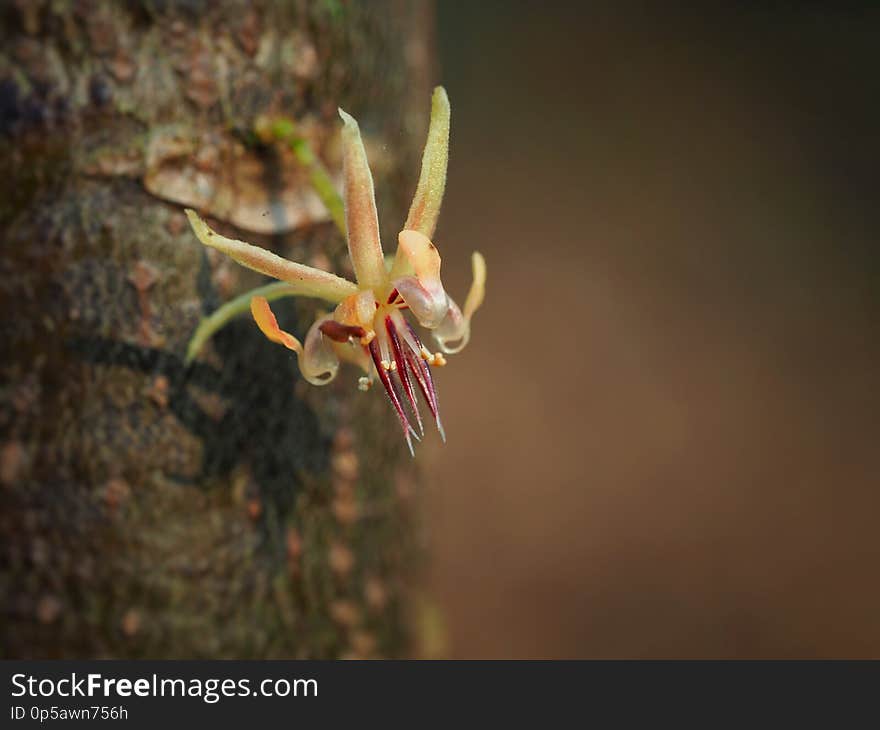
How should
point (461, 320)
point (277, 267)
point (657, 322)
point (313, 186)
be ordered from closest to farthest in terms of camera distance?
1. point (277, 267)
2. point (461, 320)
3. point (313, 186)
4. point (657, 322)

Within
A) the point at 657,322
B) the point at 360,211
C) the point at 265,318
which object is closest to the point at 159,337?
the point at 265,318

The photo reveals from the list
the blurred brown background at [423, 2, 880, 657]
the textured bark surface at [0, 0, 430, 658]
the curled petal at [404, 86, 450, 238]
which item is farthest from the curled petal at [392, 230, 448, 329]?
the blurred brown background at [423, 2, 880, 657]

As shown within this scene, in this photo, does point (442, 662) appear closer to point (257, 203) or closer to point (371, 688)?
point (371, 688)

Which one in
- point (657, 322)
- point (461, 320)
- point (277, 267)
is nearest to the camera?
point (277, 267)

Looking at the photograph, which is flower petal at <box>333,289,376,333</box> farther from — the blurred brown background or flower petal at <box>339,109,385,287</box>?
the blurred brown background

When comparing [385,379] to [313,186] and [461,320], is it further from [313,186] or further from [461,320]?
[313,186]

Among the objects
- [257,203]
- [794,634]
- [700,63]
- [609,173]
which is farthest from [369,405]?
[700,63]
